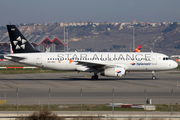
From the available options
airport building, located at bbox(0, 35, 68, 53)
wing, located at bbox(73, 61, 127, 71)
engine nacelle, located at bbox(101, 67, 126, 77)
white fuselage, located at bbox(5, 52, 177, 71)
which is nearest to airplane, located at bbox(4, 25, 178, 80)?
white fuselage, located at bbox(5, 52, 177, 71)

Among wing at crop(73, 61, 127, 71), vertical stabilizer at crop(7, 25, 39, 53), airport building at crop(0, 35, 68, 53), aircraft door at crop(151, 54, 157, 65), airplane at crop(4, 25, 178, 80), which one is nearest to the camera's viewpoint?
wing at crop(73, 61, 127, 71)

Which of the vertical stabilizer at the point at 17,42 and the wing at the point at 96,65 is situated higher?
the vertical stabilizer at the point at 17,42

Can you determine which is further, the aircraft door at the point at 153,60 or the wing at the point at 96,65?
the aircraft door at the point at 153,60

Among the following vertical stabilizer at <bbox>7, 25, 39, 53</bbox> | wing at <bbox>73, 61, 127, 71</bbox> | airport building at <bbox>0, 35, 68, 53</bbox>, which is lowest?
wing at <bbox>73, 61, 127, 71</bbox>

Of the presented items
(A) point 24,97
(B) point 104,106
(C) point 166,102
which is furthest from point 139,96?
(A) point 24,97

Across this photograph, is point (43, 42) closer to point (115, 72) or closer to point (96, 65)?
point (96, 65)

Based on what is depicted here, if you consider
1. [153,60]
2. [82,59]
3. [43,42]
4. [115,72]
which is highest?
[43,42]

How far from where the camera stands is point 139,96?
84.7 feet

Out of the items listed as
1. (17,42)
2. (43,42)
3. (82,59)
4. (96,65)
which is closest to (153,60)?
(96,65)

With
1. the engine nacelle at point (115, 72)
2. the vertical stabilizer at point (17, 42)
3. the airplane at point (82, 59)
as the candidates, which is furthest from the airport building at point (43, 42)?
the engine nacelle at point (115, 72)

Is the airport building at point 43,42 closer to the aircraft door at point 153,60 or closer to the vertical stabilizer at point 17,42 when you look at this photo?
the vertical stabilizer at point 17,42

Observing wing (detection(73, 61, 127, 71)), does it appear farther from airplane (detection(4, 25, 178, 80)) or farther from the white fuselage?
the white fuselage

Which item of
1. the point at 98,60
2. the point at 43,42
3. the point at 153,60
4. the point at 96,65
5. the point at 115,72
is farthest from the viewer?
the point at 43,42

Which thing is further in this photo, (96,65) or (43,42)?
(43,42)
